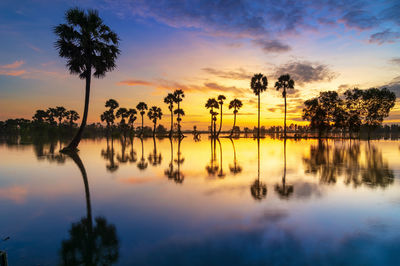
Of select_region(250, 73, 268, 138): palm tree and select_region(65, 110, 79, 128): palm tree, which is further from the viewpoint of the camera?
select_region(65, 110, 79, 128): palm tree

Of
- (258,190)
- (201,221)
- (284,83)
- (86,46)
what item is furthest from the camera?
(284,83)

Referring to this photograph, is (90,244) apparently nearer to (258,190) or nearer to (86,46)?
(258,190)

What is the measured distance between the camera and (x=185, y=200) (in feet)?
27.3

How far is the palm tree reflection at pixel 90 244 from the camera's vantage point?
14.1 feet

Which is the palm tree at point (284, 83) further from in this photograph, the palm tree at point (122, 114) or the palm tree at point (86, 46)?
the palm tree at point (122, 114)

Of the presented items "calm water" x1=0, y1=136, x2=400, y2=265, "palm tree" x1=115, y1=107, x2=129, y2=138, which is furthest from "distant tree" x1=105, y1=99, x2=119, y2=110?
"calm water" x1=0, y1=136, x2=400, y2=265

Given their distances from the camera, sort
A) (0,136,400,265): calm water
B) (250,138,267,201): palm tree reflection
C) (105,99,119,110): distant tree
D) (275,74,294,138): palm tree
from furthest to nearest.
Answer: (105,99,119,110): distant tree < (275,74,294,138): palm tree < (250,138,267,201): palm tree reflection < (0,136,400,265): calm water

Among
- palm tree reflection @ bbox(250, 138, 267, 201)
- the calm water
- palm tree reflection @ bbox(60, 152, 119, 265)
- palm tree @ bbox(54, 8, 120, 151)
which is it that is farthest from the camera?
palm tree @ bbox(54, 8, 120, 151)

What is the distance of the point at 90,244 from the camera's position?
16.0 feet

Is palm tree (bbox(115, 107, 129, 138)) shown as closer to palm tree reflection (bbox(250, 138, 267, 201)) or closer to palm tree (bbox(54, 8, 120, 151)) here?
palm tree (bbox(54, 8, 120, 151))

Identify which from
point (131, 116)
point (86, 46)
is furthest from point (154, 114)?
point (86, 46)

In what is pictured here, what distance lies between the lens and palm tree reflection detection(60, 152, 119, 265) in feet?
14.1

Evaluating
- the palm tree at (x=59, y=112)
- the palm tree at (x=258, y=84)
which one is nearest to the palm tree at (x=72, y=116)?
the palm tree at (x=59, y=112)

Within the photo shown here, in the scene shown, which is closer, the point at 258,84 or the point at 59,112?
the point at 258,84
